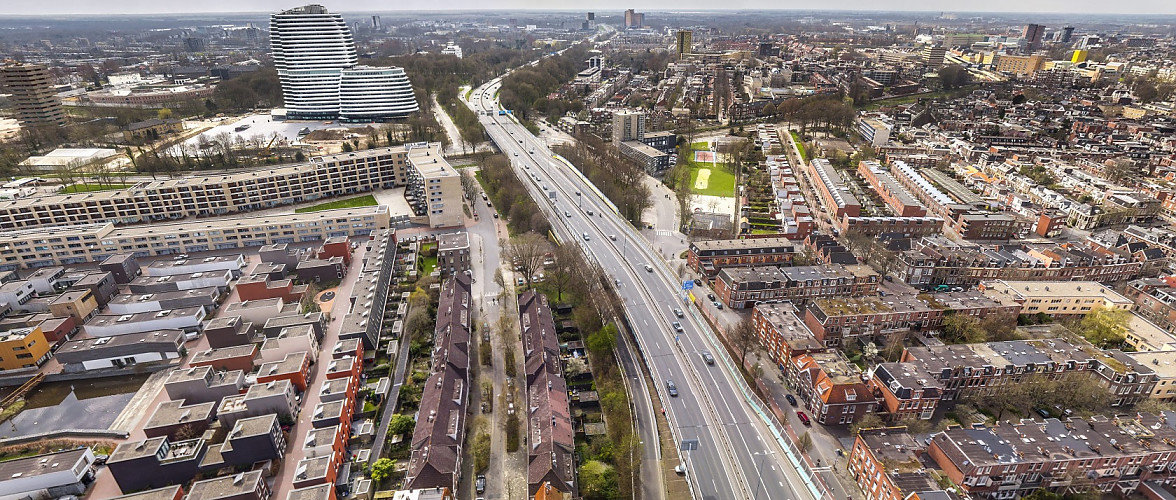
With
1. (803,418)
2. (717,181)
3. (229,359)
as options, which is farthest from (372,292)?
(717,181)

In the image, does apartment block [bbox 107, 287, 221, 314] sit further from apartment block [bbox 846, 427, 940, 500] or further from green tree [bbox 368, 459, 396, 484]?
apartment block [bbox 846, 427, 940, 500]

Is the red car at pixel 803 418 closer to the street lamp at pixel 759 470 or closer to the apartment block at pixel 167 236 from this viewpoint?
the street lamp at pixel 759 470

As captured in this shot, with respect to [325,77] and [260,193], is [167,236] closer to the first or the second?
[260,193]

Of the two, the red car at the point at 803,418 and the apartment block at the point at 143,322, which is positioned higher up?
the apartment block at the point at 143,322

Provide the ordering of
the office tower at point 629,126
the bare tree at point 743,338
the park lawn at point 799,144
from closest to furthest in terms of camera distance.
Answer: the bare tree at point 743,338 → the park lawn at point 799,144 → the office tower at point 629,126

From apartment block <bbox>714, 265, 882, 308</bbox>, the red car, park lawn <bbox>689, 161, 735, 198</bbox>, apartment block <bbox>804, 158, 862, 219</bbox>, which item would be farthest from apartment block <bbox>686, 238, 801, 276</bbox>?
park lawn <bbox>689, 161, 735, 198</bbox>

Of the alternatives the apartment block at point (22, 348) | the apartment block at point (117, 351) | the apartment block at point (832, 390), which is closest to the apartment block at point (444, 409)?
the apartment block at point (832, 390)
